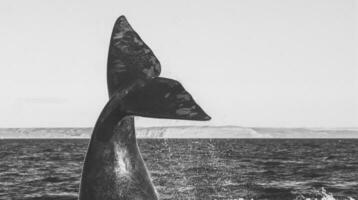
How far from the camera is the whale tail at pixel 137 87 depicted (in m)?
7.18

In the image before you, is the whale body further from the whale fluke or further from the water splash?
the water splash

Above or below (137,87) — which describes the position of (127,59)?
above

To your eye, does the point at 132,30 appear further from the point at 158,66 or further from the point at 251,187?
the point at 251,187

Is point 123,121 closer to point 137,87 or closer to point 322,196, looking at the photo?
point 137,87

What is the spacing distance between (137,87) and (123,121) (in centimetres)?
63

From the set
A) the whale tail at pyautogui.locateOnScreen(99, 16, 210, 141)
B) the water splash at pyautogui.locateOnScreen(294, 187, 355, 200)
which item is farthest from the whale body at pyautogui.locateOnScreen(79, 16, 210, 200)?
the water splash at pyautogui.locateOnScreen(294, 187, 355, 200)

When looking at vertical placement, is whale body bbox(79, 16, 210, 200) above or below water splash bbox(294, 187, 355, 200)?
above

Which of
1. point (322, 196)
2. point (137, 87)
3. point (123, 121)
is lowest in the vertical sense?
point (322, 196)

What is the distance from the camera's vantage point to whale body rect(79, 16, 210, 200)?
7699mm

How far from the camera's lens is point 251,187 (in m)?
38.8

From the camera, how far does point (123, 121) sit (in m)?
8.11

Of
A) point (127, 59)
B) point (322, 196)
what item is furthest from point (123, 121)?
point (322, 196)

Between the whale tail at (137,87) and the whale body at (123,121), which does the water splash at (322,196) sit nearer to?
the whale body at (123,121)

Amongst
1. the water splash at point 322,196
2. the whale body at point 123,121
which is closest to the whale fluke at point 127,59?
the whale body at point 123,121
